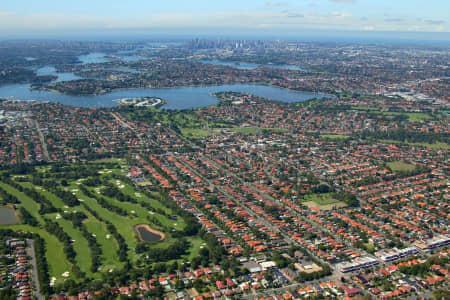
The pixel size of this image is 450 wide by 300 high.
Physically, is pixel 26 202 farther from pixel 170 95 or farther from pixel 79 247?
pixel 170 95

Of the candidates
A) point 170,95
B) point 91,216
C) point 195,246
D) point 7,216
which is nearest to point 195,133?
point 91,216

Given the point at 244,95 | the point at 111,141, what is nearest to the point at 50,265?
the point at 111,141

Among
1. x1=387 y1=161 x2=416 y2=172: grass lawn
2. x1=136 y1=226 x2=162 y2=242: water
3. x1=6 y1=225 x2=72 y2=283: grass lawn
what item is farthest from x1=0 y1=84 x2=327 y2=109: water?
x1=6 y1=225 x2=72 y2=283: grass lawn

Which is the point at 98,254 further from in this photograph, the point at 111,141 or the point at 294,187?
the point at 111,141

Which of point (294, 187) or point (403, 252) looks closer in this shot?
point (403, 252)

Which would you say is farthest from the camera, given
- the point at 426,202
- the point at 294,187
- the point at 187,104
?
the point at 187,104

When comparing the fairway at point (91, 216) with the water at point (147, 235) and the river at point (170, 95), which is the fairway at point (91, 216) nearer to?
the water at point (147, 235)
